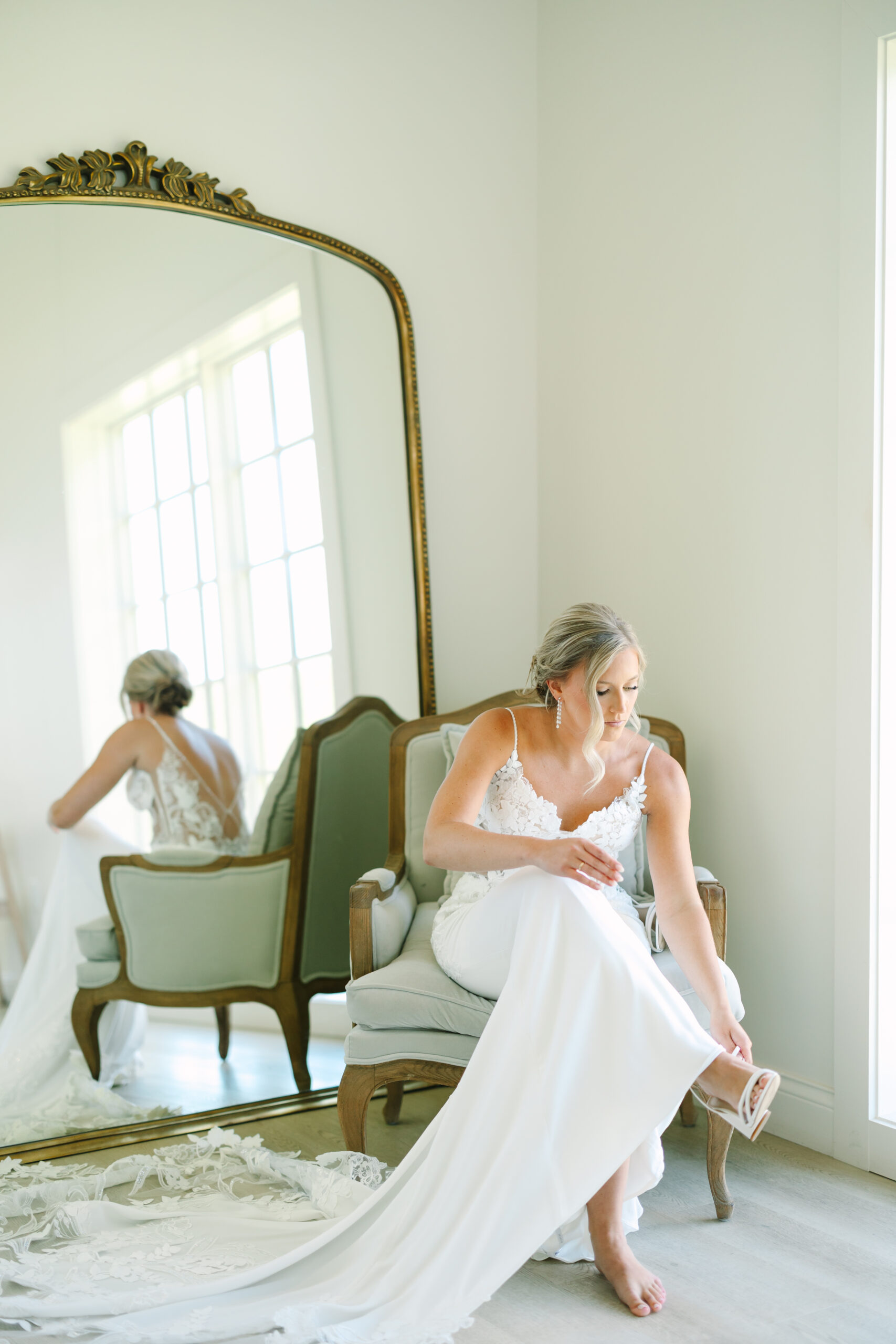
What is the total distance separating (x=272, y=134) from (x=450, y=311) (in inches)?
28.5

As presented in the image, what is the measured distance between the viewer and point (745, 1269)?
1924mm

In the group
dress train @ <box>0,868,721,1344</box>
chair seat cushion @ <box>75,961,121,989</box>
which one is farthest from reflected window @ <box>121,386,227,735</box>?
dress train @ <box>0,868,721,1344</box>

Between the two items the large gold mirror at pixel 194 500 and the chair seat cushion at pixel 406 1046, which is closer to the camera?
the chair seat cushion at pixel 406 1046

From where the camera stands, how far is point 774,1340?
1.68 metres

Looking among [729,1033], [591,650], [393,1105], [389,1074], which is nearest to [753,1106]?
[729,1033]

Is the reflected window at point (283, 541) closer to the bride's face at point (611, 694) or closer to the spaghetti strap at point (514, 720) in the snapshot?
the spaghetti strap at point (514, 720)

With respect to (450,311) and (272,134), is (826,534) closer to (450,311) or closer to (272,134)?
(450,311)

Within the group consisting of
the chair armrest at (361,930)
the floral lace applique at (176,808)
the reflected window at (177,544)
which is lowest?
the chair armrest at (361,930)

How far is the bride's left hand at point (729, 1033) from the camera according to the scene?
193cm

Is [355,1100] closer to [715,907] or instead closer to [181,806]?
[715,907]

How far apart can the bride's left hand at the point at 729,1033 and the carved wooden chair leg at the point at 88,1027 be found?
1.52 meters

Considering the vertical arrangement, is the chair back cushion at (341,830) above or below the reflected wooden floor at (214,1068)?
above

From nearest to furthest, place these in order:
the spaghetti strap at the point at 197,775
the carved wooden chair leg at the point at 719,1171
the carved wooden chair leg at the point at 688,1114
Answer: the carved wooden chair leg at the point at 719,1171
the carved wooden chair leg at the point at 688,1114
the spaghetti strap at the point at 197,775

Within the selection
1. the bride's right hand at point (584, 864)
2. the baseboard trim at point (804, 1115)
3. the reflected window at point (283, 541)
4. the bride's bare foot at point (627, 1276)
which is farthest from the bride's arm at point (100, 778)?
the baseboard trim at point (804, 1115)
